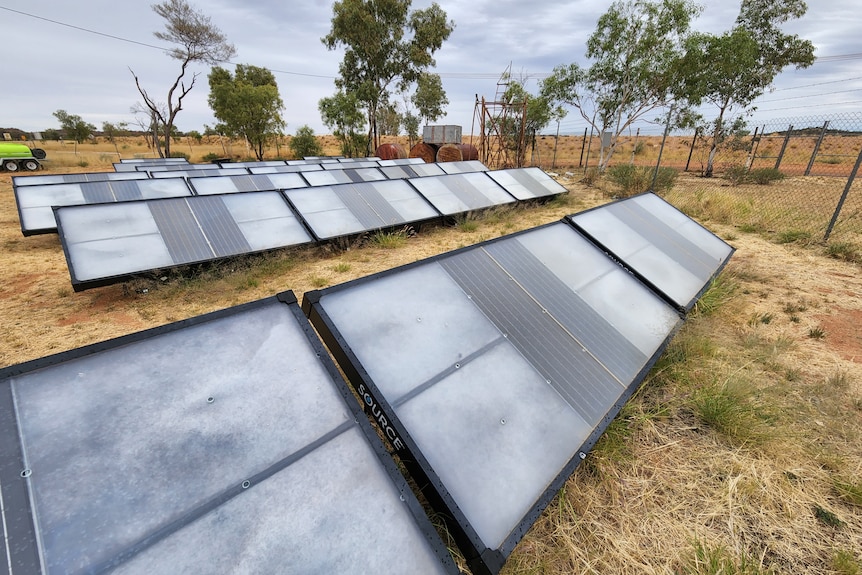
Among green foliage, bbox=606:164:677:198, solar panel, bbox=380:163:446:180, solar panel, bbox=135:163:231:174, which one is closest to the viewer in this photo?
green foliage, bbox=606:164:677:198

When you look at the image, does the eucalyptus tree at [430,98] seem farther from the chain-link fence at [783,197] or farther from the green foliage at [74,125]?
the green foliage at [74,125]

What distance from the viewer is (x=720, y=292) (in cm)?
481

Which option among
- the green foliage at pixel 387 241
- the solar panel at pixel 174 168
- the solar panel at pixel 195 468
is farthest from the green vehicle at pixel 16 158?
the solar panel at pixel 195 468

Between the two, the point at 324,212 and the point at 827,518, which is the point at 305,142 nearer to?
the point at 324,212

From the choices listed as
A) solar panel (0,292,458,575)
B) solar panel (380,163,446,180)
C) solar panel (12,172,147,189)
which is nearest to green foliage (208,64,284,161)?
solar panel (12,172,147,189)

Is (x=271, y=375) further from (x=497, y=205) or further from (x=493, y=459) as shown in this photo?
(x=497, y=205)

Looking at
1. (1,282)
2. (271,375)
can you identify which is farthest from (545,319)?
(1,282)

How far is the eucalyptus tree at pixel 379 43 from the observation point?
2895cm

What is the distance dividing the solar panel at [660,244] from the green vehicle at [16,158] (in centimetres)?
3680

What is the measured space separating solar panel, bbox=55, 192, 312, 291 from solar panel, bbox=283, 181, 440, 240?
37cm

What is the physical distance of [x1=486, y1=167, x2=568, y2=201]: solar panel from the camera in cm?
1115

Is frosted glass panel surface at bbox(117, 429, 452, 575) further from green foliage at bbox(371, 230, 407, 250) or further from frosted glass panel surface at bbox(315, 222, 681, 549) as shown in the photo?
green foliage at bbox(371, 230, 407, 250)

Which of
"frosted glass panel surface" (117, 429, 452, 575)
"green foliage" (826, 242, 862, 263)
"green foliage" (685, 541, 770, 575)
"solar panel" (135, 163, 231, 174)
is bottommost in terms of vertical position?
"green foliage" (685, 541, 770, 575)

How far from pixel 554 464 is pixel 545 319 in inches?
47.0
